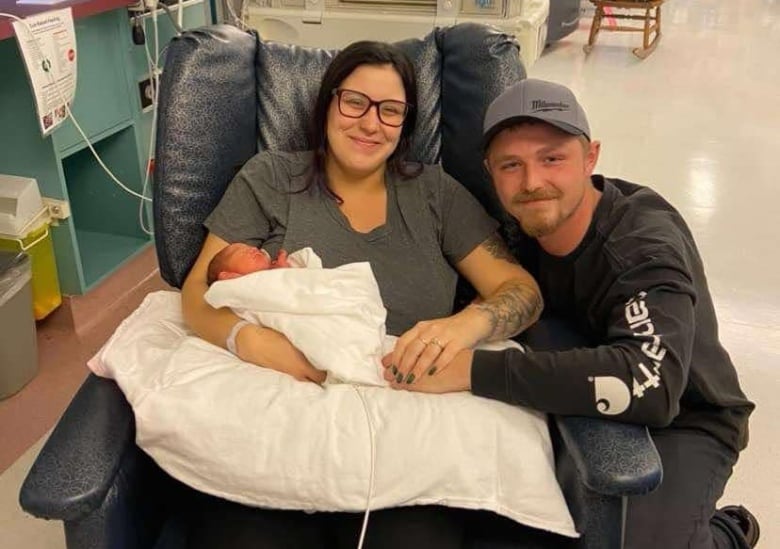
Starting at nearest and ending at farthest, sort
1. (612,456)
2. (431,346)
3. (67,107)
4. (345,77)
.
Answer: (612,456) → (431,346) → (345,77) → (67,107)

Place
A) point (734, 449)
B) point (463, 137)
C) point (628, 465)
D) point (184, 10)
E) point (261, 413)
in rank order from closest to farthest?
1. point (628, 465)
2. point (261, 413)
3. point (734, 449)
4. point (463, 137)
5. point (184, 10)

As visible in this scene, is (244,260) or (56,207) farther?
(56,207)

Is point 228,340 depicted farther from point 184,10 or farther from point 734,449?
point 184,10

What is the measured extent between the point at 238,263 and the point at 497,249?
1.62 ft

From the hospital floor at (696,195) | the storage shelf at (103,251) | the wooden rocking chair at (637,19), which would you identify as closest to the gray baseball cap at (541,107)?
the hospital floor at (696,195)

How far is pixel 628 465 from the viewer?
103 cm

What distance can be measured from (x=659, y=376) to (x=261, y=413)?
575mm

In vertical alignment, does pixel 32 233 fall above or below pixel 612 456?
below

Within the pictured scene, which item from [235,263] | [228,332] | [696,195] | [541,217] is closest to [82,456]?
[228,332]

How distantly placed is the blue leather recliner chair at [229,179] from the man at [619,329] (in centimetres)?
7

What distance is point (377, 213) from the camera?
155cm

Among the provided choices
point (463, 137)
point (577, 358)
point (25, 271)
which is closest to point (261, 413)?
point (577, 358)

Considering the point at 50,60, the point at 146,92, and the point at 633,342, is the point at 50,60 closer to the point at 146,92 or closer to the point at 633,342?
the point at 146,92

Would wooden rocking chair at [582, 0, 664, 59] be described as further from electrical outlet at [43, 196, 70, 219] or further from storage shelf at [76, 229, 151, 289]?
electrical outlet at [43, 196, 70, 219]
